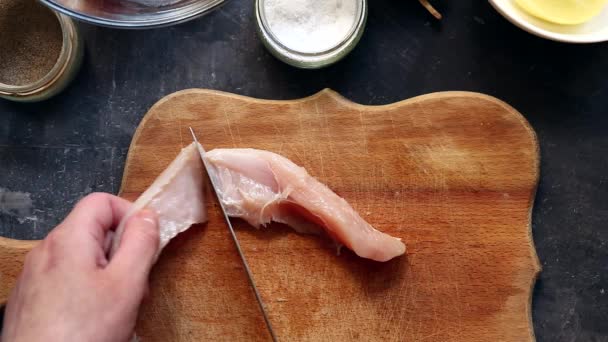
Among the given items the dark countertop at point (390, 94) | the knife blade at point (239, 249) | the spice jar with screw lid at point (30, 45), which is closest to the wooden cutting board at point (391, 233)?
the knife blade at point (239, 249)

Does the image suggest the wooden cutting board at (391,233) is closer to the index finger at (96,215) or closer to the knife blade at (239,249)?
the knife blade at (239,249)

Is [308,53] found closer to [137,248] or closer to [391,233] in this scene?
[391,233]

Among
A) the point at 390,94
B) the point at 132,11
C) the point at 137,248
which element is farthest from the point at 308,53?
the point at 137,248

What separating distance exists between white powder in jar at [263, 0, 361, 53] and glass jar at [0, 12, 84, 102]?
0.77 meters

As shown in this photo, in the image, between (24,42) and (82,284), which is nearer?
(82,284)

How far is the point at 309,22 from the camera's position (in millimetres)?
2158

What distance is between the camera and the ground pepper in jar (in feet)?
7.46

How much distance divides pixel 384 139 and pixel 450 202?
0.34 m

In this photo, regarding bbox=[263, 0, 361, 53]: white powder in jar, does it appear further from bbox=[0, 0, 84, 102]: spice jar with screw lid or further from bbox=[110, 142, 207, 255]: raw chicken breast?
bbox=[0, 0, 84, 102]: spice jar with screw lid

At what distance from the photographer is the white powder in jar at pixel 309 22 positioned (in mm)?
2152

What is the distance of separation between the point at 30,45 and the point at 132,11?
1.59 feet

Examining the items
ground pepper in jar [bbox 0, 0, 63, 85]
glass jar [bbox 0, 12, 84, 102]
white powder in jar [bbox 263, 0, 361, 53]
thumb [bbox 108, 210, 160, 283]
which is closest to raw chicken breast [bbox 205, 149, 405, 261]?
thumb [bbox 108, 210, 160, 283]

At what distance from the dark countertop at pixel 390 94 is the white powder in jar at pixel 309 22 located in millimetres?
194

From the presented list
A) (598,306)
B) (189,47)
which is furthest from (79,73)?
(598,306)
